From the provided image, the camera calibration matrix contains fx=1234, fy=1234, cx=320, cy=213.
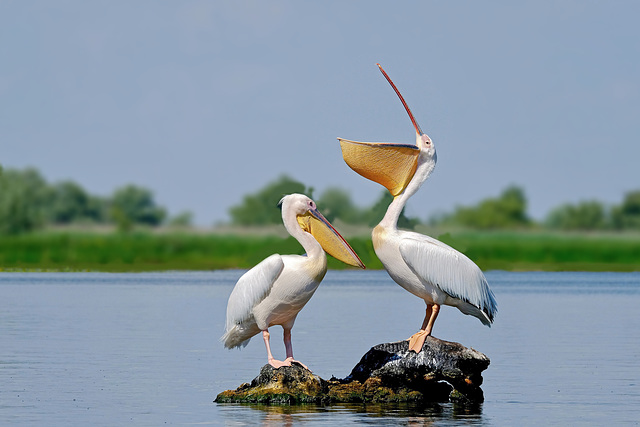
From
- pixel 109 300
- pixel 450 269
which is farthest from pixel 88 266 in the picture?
pixel 450 269

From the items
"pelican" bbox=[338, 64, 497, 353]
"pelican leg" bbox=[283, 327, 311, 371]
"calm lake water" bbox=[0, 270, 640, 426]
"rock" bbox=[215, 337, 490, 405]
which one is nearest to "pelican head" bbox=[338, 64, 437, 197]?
"pelican" bbox=[338, 64, 497, 353]

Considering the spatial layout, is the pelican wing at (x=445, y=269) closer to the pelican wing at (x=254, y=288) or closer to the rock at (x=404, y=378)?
the rock at (x=404, y=378)

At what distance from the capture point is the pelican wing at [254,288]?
10211mm

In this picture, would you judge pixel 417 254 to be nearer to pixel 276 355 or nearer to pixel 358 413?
pixel 358 413

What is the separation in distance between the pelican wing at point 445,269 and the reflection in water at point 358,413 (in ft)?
3.20

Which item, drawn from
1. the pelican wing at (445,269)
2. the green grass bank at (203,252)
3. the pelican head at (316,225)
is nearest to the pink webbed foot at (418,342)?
the pelican wing at (445,269)

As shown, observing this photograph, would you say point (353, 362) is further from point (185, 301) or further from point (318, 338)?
point (185, 301)

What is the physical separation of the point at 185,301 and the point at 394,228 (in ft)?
39.9

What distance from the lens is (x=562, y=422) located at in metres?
9.59

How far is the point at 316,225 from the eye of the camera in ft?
35.1

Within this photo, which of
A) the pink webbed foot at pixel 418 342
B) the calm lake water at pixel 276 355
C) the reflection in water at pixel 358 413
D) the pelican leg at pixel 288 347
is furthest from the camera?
the pink webbed foot at pixel 418 342

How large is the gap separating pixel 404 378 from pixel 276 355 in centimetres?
349

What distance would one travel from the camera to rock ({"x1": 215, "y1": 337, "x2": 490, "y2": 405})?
33.8 feet

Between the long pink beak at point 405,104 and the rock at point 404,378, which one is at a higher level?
the long pink beak at point 405,104
